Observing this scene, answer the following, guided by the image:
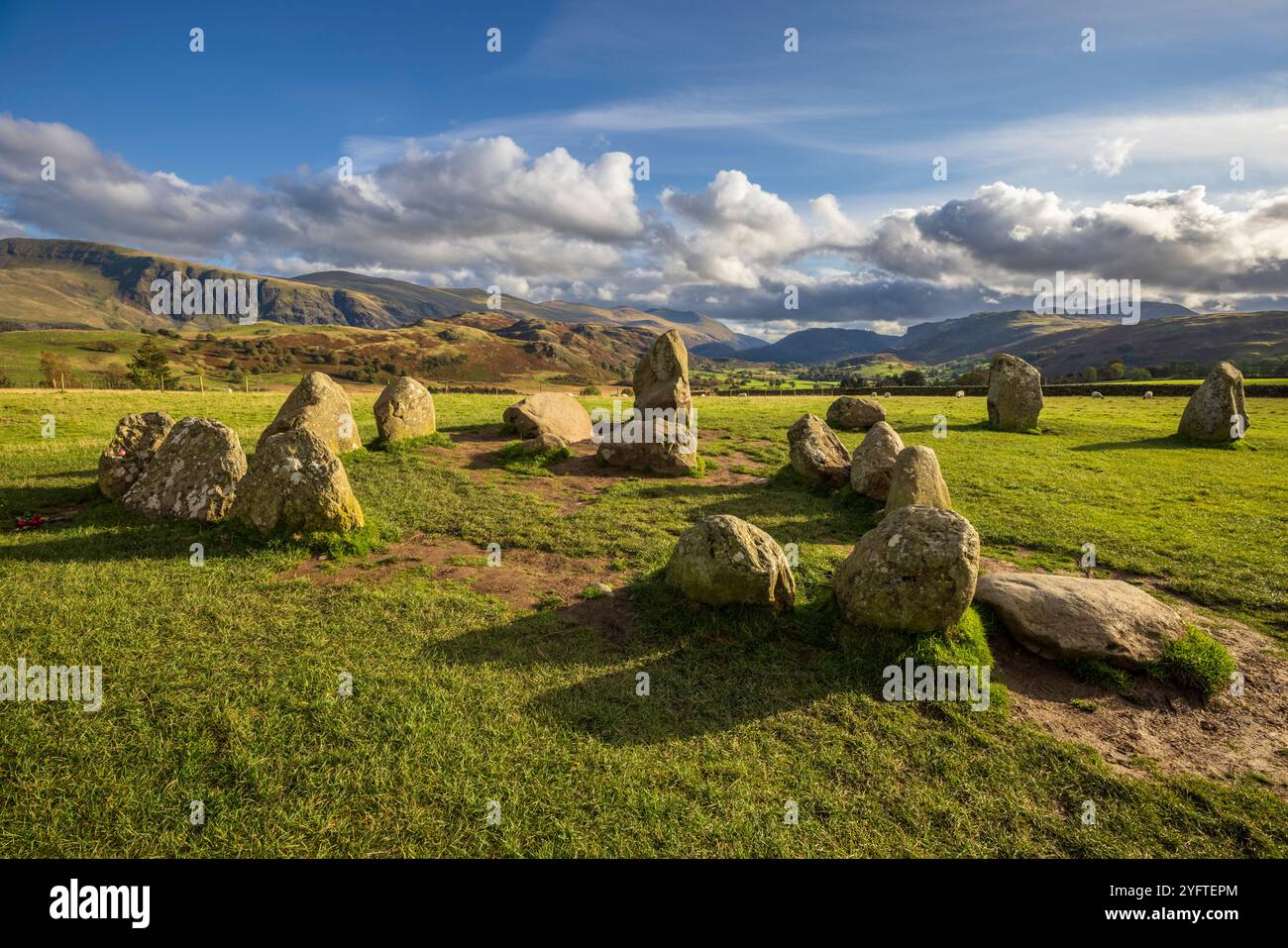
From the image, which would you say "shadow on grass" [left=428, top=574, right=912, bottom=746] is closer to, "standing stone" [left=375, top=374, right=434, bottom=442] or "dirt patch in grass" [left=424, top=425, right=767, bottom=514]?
"dirt patch in grass" [left=424, top=425, right=767, bottom=514]

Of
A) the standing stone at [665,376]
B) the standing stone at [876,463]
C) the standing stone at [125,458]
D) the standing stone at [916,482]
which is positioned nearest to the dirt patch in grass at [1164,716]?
the standing stone at [916,482]

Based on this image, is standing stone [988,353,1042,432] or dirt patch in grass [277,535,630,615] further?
standing stone [988,353,1042,432]

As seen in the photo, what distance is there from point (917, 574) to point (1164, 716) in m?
3.55

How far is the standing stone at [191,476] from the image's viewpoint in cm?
1272

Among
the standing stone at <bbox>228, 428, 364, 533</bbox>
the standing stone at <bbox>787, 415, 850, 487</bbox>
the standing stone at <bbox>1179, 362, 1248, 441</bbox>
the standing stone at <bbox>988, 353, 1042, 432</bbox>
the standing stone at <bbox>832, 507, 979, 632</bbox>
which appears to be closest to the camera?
the standing stone at <bbox>832, 507, 979, 632</bbox>

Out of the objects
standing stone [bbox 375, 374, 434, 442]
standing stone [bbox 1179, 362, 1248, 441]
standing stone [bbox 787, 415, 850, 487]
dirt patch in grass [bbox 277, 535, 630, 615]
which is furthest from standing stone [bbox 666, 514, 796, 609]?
standing stone [bbox 1179, 362, 1248, 441]

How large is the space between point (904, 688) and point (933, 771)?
1.57 m

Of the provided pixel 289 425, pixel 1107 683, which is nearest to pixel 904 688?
pixel 1107 683

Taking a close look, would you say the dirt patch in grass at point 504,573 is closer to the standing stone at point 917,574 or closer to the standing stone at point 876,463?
the standing stone at point 917,574

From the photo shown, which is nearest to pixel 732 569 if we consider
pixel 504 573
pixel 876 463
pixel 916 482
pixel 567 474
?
pixel 504 573

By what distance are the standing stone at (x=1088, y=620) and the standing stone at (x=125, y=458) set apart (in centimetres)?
1848

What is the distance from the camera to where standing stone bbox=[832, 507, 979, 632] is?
334 inches

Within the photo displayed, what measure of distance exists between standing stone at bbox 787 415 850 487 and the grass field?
17.6ft

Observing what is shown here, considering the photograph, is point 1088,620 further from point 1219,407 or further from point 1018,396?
point 1018,396
